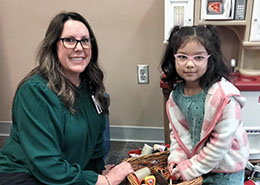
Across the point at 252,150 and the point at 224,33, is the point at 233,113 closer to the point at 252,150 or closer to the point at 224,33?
the point at 252,150

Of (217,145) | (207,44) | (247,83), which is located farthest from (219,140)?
(247,83)

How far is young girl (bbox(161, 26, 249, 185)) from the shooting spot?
93 cm

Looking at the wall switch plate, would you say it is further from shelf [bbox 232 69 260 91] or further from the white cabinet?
shelf [bbox 232 69 260 91]

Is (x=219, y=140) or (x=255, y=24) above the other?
(x=255, y=24)

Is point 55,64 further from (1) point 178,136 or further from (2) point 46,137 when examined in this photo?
(1) point 178,136

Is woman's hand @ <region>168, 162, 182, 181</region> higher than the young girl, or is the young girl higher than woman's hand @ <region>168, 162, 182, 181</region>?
the young girl

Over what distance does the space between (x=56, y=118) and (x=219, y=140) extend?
0.59 m

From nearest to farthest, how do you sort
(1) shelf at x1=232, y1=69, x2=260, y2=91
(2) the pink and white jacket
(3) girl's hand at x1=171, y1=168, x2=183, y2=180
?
(2) the pink and white jacket, (3) girl's hand at x1=171, y1=168, x2=183, y2=180, (1) shelf at x1=232, y1=69, x2=260, y2=91

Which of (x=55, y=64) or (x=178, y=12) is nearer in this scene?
(x=55, y=64)

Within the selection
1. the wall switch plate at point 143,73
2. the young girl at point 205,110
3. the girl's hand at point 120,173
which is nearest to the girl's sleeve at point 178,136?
the young girl at point 205,110

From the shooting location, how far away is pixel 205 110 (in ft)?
3.19

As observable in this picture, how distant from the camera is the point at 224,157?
39.7 inches

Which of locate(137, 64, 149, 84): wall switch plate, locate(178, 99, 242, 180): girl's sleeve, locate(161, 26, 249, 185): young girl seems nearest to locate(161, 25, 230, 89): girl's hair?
locate(161, 26, 249, 185): young girl

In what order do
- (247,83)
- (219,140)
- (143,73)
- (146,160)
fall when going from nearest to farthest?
(219,140), (146,160), (247,83), (143,73)
